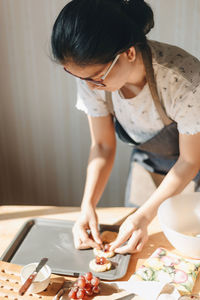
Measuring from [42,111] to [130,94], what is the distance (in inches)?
41.7

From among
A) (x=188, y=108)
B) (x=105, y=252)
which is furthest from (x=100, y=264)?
(x=188, y=108)

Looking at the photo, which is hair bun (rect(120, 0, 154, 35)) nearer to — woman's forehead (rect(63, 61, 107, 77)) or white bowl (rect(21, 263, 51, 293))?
woman's forehead (rect(63, 61, 107, 77))

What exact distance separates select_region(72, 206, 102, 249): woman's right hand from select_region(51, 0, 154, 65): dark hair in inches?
23.6

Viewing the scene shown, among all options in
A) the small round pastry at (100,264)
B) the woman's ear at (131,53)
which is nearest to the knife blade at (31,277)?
the small round pastry at (100,264)

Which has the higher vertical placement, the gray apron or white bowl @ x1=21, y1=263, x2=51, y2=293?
the gray apron

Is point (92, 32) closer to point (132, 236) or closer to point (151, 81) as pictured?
point (151, 81)

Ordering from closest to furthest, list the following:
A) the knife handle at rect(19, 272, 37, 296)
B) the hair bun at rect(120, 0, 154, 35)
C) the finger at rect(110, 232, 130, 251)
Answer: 1. the knife handle at rect(19, 272, 37, 296)
2. the hair bun at rect(120, 0, 154, 35)
3. the finger at rect(110, 232, 130, 251)

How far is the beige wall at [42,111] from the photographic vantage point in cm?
216

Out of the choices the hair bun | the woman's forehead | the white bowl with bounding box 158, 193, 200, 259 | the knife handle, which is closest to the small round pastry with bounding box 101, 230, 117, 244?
the white bowl with bounding box 158, 193, 200, 259

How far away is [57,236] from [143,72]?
698mm

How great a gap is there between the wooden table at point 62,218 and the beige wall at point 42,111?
0.94 meters

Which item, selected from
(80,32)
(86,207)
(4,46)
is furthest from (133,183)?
(4,46)

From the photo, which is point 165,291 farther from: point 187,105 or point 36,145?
point 36,145

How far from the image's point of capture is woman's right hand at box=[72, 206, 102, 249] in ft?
4.48
